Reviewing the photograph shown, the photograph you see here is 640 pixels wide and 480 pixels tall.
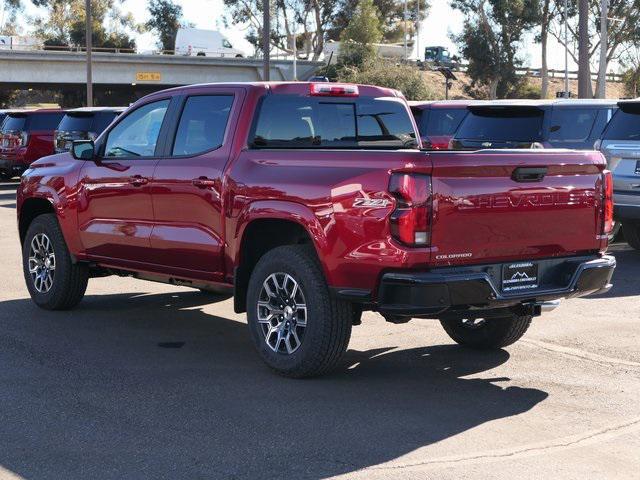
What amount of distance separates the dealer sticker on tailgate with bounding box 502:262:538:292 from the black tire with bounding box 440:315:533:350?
3.30ft

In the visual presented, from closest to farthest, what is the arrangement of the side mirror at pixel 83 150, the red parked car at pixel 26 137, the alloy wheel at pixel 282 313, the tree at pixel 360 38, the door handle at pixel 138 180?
the alloy wheel at pixel 282 313 < the door handle at pixel 138 180 < the side mirror at pixel 83 150 < the red parked car at pixel 26 137 < the tree at pixel 360 38

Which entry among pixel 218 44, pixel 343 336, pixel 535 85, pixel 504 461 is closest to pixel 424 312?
pixel 343 336

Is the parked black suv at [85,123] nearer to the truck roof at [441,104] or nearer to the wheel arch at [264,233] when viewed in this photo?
the truck roof at [441,104]

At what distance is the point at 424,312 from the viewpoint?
236 inches

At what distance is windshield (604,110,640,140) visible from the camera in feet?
40.9

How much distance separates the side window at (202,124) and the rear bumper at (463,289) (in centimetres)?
207

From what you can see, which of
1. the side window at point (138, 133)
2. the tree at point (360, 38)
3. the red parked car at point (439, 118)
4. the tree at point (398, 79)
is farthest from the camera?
the tree at point (360, 38)

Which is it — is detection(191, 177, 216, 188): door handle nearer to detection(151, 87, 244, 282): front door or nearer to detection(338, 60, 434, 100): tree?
detection(151, 87, 244, 282): front door

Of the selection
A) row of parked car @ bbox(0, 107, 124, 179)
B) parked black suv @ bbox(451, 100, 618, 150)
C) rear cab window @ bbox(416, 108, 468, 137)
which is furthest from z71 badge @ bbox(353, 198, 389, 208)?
row of parked car @ bbox(0, 107, 124, 179)

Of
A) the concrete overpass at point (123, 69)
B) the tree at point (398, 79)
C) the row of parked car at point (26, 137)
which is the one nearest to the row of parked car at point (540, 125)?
the row of parked car at point (26, 137)

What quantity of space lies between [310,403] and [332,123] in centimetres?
232

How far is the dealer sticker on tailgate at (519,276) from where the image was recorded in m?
6.29

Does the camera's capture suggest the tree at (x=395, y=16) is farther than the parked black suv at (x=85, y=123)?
Yes

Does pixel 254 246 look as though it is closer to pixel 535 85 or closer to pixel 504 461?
pixel 504 461
